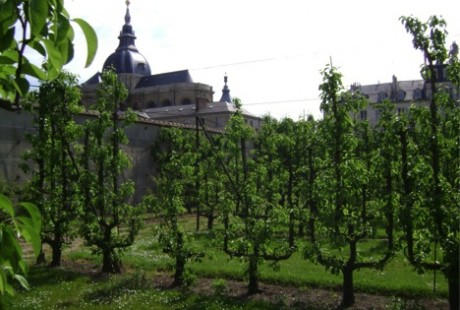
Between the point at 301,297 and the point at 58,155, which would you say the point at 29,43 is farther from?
the point at 58,155

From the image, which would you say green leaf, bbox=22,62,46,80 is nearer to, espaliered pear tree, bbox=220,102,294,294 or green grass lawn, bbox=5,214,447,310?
green grass lawn, bbox=5,214,447,310

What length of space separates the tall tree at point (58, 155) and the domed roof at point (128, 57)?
6474 centimetres

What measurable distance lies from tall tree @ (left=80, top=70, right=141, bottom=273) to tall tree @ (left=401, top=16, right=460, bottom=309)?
5737 mm

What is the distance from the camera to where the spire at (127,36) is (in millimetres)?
75875

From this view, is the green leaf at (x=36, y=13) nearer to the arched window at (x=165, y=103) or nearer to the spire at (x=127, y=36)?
the arched window at (x=165, y=103)

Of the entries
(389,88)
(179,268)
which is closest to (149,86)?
(389,88)

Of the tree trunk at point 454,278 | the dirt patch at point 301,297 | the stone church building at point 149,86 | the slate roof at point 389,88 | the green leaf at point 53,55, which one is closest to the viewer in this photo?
the green leaf at point 53,55

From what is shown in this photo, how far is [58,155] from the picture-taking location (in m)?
10.5

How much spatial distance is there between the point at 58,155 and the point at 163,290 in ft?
13.0

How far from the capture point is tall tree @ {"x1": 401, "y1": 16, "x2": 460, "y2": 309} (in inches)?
248

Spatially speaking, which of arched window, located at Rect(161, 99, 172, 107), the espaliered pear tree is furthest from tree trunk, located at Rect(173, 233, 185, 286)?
arched window, located at Rect(161, 99, 172, 107)

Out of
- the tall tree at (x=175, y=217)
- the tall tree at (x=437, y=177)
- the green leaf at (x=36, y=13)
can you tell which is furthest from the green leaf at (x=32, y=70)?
the tall tree at (x=175, y=217)

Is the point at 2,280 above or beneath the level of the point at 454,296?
above

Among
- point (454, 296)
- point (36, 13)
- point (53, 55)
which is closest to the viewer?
point (36, 13)
